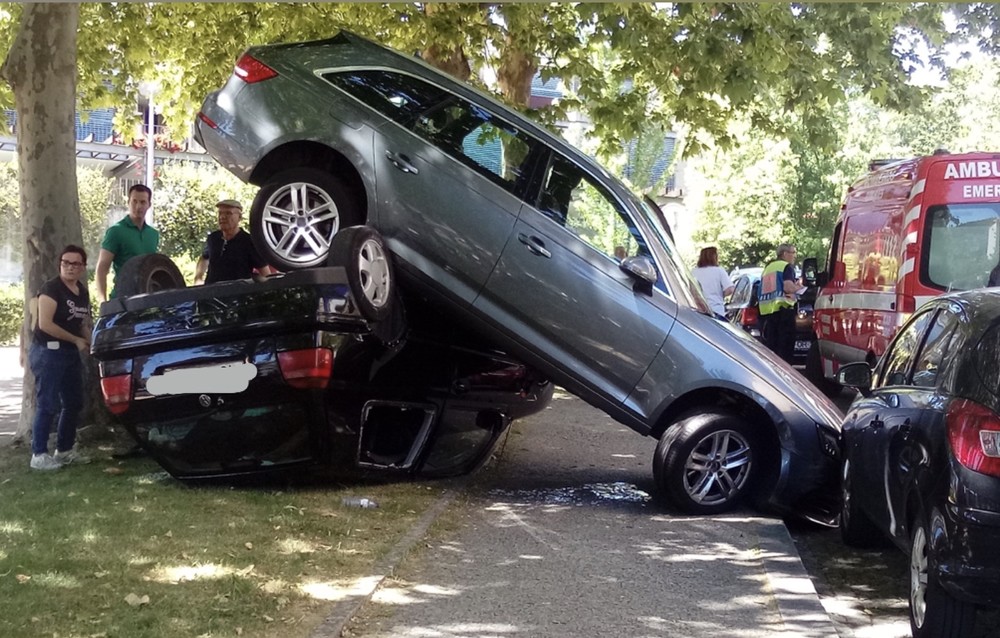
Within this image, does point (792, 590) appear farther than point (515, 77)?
No

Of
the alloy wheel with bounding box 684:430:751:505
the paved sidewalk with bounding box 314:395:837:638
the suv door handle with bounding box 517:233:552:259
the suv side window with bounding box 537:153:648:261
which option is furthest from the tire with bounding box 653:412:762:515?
the suv door handle with bounding box 517:233:552:259

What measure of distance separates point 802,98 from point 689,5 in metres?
1.49

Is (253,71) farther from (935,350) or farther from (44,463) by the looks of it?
(935,350)

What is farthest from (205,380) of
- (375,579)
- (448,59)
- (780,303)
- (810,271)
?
(780,303)

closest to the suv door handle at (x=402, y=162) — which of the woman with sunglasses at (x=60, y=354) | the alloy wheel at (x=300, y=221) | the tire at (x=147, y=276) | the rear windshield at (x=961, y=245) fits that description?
the alloy wheel at (x=300, y=221)

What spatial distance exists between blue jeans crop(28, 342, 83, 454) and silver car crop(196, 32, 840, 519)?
1.88 meters

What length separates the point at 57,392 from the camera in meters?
8.48

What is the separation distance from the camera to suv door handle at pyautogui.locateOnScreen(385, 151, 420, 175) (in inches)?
304

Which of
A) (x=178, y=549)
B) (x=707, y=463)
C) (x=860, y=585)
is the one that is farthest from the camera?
(x=707, y=463)

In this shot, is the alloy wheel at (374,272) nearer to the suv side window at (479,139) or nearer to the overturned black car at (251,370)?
the overturned black car at (251,370)

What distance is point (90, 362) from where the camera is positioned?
971 cm

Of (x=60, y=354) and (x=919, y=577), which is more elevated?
(x=60, y=354)

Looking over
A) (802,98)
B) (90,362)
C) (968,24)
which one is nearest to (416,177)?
(90,362)

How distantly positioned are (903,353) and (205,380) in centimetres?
401
